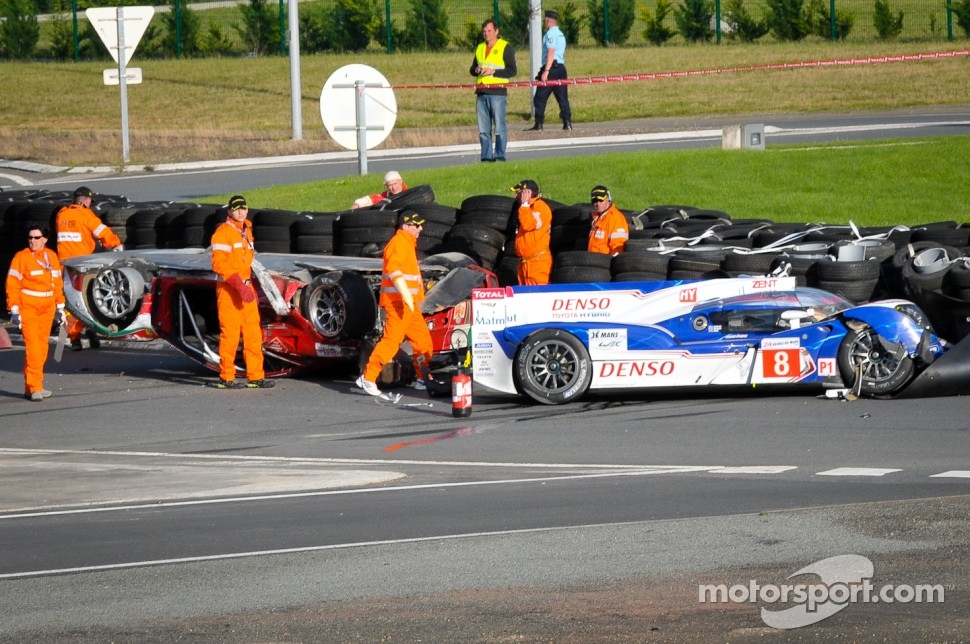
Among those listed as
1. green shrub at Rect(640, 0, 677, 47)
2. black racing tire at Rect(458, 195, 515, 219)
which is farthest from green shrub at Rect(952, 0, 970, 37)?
black racing tire at Rect(458, 195, 515, 219)

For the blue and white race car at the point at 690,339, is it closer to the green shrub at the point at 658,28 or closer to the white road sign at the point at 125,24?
the white road sign at the point at 125,24

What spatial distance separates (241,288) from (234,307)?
27 cm

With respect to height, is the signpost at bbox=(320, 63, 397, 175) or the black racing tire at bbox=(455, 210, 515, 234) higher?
the signpost at bbox=(320, 63, 397, 175)

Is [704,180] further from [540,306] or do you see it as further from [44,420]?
[44,420]

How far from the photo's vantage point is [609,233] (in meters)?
15.4

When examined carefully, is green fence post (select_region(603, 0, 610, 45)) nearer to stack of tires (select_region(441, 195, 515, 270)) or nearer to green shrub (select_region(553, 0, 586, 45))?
green shrub (select_region(553, 0, 586, 45))

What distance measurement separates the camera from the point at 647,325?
1269cm

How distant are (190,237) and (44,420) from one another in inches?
195

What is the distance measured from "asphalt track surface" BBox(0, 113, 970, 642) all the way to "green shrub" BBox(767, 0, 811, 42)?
130 feet

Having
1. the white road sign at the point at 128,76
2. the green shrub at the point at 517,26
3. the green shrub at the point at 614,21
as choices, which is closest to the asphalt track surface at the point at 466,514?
the white road sign at the point at 128,76

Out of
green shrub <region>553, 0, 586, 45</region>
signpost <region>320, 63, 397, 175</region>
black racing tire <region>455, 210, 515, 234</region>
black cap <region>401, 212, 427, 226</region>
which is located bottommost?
black racing tire <region>455, 210, 515, 234</region>

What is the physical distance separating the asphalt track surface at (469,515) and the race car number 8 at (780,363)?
0.26 metres

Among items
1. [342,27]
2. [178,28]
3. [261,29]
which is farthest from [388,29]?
[178,28]

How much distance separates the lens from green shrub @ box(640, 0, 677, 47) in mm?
53062
